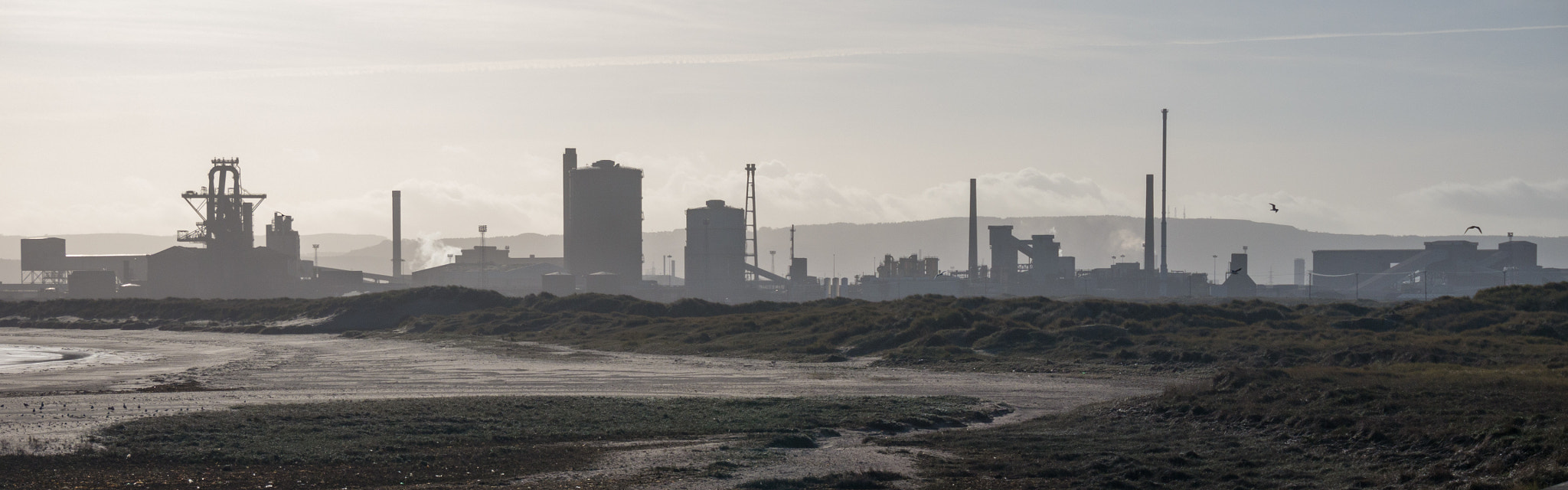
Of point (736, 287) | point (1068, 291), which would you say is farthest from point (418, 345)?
point (1068, 291)

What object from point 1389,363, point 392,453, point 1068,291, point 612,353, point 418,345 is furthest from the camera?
point 1068,291

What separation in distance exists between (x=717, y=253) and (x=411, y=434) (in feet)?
385

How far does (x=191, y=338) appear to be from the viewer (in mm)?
63969

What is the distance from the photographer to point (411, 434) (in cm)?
2206

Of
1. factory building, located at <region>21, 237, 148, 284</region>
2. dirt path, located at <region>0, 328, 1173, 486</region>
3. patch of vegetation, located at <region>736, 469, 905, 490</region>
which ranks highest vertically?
factory building, located at <region>21, 237, 148, 284</region>

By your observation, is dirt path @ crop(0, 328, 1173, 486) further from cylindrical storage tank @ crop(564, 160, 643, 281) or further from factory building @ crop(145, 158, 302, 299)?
cylindrical storage tank @ crop(564, 160, 643, 281)

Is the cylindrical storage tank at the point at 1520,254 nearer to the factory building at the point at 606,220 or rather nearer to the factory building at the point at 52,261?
the factory building at the point at 606,220

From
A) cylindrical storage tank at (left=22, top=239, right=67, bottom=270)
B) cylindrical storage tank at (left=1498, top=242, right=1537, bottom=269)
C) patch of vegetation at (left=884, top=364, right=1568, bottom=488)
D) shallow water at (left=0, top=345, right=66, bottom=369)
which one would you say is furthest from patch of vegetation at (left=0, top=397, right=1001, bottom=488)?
cylindrical storage tank at (left=1498, top=242, right=1537, bottom=269)

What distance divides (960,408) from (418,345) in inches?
1327

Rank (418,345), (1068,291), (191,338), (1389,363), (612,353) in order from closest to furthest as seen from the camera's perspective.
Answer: (1389,363)
(612,353)
(418,345)
(191,338)
(1068,291)

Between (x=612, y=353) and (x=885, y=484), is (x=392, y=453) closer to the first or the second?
(x=885, y=484)

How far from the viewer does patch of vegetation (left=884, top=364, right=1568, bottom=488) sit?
714 inches

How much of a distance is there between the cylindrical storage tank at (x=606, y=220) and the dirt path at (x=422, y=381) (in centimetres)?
8745

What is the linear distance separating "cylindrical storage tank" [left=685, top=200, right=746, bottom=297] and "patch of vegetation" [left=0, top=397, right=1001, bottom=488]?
110 metres
